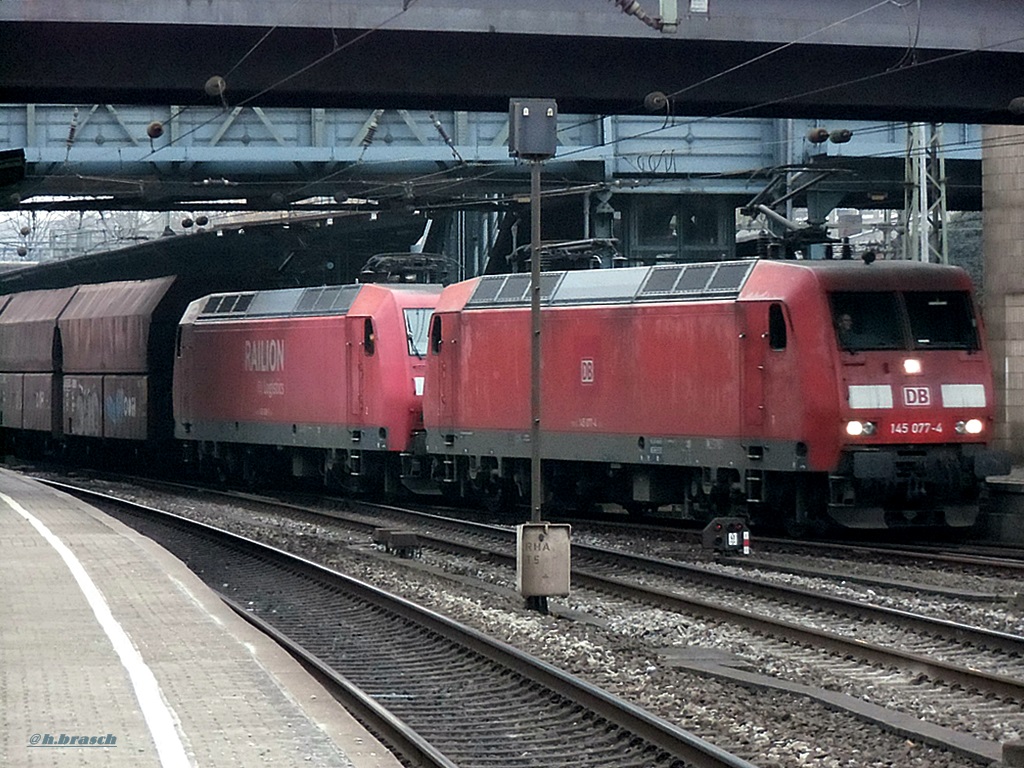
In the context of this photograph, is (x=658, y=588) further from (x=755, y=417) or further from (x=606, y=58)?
(x=606, y=58)

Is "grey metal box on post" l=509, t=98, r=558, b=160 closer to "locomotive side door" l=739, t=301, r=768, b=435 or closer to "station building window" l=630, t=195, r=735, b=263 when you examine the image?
"locomotive side door" l=739, t=301, r=768, b=435

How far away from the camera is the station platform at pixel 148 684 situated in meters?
7.75

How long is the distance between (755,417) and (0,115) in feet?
61.1

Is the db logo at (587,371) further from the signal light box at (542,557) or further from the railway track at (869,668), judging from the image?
the signal light box at (542,557)

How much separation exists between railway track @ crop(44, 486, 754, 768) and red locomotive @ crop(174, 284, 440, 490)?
30.0 ft


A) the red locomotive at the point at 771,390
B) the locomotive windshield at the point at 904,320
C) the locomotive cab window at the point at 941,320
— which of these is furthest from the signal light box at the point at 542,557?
the locomotive cab window at the point at 941,320

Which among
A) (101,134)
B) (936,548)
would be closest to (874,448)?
(936,548)

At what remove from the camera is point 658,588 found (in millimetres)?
15820

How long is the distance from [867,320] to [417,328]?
9.59 m

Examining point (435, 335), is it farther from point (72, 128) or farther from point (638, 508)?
point (72, 128)

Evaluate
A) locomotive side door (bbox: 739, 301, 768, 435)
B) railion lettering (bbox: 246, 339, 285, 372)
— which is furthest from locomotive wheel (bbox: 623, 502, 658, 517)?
railion lettering (bbox: 246, 339, 285, 372)

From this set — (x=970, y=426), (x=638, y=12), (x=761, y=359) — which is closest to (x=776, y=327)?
(x=761, y=359)

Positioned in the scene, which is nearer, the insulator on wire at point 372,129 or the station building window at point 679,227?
the insulator on wire at point 372,129

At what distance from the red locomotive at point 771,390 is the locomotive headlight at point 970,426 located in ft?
0.10
